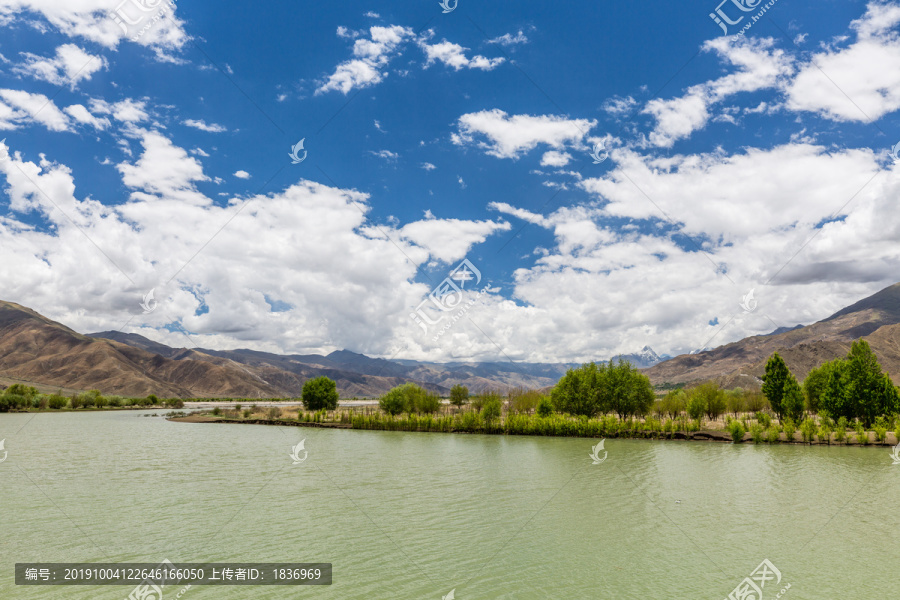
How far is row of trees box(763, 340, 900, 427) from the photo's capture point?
52906 millimetres

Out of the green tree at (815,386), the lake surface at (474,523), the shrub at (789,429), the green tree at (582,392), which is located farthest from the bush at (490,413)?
the green tree at (815,386)

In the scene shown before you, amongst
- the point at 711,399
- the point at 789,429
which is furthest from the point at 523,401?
the point at 789,429

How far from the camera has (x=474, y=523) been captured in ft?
63.0

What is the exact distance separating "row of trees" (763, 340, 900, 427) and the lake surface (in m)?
21.5

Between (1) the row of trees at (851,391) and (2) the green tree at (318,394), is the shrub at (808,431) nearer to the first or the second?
(1) the row of trees at (851,391)

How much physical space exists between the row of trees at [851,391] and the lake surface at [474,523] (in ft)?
70.6

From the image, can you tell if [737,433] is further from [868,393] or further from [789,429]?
[868,393]

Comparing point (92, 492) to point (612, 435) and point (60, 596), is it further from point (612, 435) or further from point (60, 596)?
point (612, 435)

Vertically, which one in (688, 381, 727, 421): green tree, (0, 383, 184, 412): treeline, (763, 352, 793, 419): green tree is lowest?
(0, 383, 184, 412): treeline

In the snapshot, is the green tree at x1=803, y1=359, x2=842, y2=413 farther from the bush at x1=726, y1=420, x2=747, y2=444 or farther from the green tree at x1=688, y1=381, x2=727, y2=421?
the bush at x1=726, y1=420, x2=747, y2=444

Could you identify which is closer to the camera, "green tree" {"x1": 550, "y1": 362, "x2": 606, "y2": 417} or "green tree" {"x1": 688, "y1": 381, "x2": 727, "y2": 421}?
"green tree" {"x1": 550, "y1": 362, "x2": 606, "y2": 417}

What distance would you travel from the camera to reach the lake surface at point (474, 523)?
13.6m

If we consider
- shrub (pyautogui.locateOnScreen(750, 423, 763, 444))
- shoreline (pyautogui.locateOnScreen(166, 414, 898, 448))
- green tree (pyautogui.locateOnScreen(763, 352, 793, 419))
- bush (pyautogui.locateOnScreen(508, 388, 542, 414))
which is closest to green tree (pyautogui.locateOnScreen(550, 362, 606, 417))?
shoreline (pyautogui.locateOnScreen(166, 414, 898, 448))

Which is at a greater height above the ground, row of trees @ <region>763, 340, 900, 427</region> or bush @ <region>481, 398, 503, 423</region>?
row of trees @ <region>763, 340, 900, 427</region>
